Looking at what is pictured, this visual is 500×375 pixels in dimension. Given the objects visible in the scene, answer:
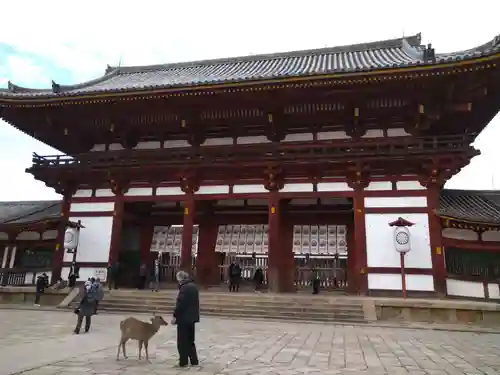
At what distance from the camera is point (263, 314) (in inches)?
516

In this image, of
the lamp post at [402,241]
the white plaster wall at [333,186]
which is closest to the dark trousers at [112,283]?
the white plaster wall at [333,186]

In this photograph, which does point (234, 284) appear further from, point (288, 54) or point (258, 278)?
point (288, 54)

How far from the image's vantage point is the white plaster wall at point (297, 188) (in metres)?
16.0

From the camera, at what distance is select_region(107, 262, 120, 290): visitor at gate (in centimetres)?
1639

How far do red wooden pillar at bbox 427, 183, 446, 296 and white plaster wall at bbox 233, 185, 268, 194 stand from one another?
651 centimetres

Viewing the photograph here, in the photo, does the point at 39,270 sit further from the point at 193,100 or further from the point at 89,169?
the point at 193,100

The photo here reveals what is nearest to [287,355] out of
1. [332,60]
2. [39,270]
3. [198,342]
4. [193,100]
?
[198,342]

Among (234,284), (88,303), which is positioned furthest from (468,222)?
(88,303)

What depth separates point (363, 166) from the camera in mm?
15062

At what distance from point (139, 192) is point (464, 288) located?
1392cm

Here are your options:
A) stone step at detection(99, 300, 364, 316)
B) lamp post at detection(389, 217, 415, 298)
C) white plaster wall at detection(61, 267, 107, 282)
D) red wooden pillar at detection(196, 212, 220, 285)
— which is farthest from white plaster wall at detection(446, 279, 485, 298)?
white plaster wall at detection(61, 267, 107, 282)

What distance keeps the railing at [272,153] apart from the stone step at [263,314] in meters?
5.86

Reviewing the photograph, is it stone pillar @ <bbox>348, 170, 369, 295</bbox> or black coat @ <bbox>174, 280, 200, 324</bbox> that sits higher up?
stone pillar @ <bbox>348, 170, 369, 295</bbox>

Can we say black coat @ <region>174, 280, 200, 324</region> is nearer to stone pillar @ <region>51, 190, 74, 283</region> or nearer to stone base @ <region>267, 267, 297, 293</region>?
stone base @ <region>267, 267, 297, 293</region>
